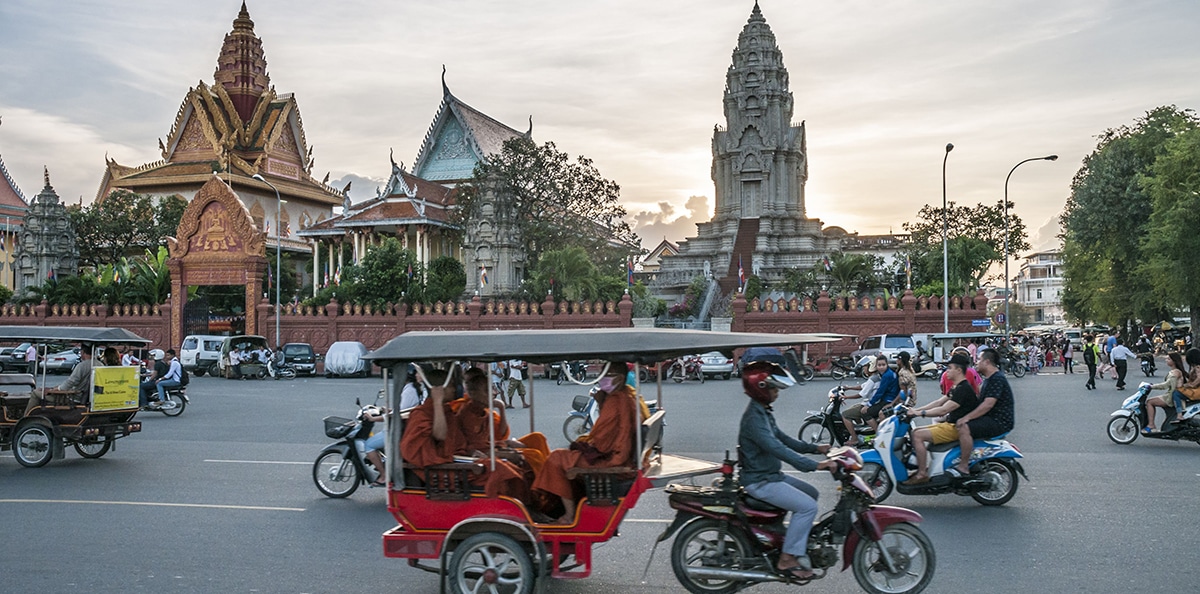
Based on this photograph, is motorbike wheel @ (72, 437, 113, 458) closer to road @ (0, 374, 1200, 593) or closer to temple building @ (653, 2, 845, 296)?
road @ (0, 374, 1200, 593)

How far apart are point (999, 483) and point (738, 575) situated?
4.35 m

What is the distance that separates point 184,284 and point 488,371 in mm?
37457

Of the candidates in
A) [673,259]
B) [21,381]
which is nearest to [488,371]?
[21,381]

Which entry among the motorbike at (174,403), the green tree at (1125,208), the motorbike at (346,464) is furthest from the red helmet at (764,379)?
the green tree at (1125,208)

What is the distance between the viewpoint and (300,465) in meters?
12.2

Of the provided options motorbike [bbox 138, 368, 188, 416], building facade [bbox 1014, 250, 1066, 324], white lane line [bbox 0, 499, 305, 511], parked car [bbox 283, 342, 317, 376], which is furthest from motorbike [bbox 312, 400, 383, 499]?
building facade [bbox 1014, 250, 1066, 324]

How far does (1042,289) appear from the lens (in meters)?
135

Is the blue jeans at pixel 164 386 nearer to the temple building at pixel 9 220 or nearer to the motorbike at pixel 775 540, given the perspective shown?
the motorbike at pixel 775 540

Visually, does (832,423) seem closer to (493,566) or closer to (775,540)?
(775,540)

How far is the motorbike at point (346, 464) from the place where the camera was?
397 inches

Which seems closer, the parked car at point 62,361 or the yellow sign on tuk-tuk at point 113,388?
the yellow sign on tuk-tuk at point 113,388

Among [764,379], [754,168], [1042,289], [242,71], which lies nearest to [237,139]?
[242,71]

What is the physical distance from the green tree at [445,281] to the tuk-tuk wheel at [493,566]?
36429 mm

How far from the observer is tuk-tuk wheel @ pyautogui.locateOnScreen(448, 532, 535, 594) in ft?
19.1
